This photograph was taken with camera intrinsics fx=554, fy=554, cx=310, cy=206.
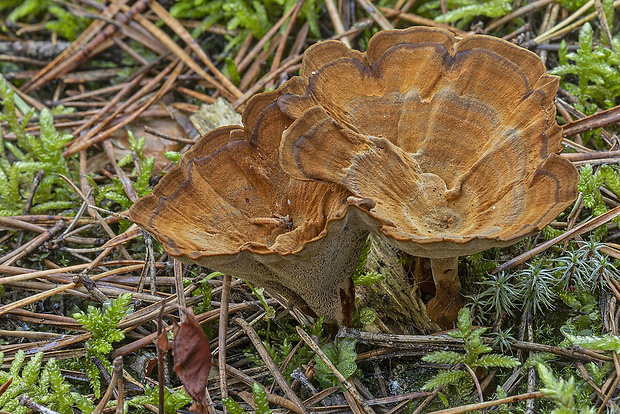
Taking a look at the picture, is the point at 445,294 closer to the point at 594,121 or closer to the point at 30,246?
the point at 594,121

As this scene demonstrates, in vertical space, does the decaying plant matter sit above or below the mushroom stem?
above

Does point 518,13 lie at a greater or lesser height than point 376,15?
lesser

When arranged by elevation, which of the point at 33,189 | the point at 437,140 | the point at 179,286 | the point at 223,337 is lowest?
the point at 223,337

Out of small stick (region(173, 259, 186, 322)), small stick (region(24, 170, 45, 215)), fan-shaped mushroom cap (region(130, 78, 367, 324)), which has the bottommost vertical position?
small stick (region(173, 259, 186, 322))

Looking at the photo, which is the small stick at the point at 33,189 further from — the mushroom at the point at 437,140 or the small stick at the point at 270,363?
the mushroom at the point at 437,140

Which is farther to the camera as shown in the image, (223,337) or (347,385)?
(223,337)

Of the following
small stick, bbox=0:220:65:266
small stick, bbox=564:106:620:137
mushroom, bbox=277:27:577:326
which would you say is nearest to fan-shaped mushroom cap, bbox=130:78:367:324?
mushroom, bbox=277:27:577:326

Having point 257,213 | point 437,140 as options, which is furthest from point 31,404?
point 437,140

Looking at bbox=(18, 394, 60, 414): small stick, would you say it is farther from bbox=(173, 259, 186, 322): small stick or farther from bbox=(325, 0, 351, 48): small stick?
bbox=(325, 0, 351, 48): small stick
